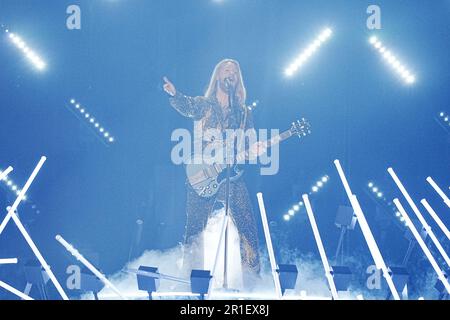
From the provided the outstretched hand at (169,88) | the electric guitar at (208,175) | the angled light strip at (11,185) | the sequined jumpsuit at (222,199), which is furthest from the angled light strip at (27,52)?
the electric guitar at (208,175)

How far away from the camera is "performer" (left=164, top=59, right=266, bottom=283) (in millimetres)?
6680

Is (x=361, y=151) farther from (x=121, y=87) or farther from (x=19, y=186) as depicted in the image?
(x=19, y=186)

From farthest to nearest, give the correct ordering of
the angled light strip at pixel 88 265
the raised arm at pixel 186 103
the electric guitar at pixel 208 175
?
1. the raised arm at pixel 186 103
2. the electric guitar at pixel 208 175
3. the angled light strip at pixel 88 265

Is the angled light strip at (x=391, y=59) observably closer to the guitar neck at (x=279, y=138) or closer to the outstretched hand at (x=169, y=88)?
the guitar neck at (x=279, y=138)

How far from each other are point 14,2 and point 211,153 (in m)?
3.63

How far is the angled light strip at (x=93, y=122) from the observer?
22.6 ft

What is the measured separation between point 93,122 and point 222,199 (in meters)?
2.17

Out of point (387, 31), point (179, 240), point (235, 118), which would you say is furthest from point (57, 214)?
point (387, 31)

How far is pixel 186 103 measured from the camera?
6.89 metres

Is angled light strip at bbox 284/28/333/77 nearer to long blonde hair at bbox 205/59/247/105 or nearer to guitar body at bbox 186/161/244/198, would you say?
long blonde hair at bbox 205/59/247/105

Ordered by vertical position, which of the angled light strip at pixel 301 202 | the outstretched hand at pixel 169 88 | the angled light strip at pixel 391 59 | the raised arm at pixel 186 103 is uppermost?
the angled light strip at pixel 391 59

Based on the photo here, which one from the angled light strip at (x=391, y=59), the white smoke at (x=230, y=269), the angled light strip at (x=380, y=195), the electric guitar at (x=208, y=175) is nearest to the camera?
the white smoke at (x=230, y=269)

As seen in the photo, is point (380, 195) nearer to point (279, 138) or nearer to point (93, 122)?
point (279, 138)

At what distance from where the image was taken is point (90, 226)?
22.0 ft
